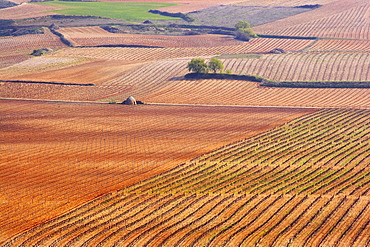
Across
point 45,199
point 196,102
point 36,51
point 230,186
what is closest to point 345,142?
point 230,186

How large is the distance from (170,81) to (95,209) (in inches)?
2110

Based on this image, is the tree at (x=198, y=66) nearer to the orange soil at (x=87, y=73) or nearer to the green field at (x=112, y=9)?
the orange soil at (x=87, y=73)

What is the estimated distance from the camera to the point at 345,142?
57125mm

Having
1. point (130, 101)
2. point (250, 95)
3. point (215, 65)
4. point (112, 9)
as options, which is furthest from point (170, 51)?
point (112, 9)

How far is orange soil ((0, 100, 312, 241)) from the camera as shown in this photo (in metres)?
42.5

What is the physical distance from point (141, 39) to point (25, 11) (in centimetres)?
4740

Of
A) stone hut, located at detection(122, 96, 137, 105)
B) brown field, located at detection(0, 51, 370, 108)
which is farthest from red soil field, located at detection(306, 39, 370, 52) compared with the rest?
stone hut, located at detection(122, 96, 137, 105)

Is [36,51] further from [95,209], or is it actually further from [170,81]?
[95,209]

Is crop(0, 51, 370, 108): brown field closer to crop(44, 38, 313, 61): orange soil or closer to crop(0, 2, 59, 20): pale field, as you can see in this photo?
crop(44, 38, 313, 61): orange soil

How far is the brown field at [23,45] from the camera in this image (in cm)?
10954

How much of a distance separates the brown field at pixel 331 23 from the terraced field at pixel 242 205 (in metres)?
76.7

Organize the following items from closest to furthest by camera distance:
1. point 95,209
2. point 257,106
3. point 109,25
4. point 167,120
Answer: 1. point 95,209
2. point 167,120
3. point 257,106
4. point 109,25

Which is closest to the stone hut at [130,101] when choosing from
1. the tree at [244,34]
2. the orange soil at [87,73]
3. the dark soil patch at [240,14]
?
the orange soil at [87,73]

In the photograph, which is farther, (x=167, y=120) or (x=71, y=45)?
(x=71, y=45)
